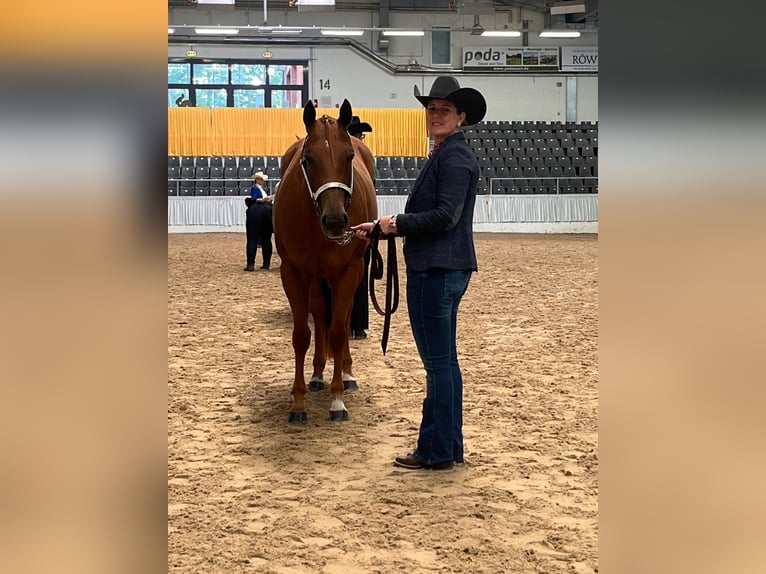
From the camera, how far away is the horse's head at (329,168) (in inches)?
160

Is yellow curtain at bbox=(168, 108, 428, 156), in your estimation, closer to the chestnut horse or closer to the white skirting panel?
the white skirting panel

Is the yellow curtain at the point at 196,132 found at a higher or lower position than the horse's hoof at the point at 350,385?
higher

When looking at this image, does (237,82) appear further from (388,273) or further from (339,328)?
(388,273)

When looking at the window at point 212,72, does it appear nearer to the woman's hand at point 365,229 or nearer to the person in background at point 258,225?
the person in background at point 258,225

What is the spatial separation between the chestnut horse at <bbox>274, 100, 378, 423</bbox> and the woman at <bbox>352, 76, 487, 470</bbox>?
49 centimetres

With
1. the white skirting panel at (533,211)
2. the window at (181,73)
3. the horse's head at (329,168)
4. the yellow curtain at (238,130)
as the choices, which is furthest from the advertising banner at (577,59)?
the horse's head at (329,168)

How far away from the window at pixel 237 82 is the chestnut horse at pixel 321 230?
22.6 m

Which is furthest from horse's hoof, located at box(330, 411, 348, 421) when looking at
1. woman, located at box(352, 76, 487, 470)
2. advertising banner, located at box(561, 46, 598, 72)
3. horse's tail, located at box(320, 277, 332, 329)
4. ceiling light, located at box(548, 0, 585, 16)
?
advertising banner, located at box(561, 46, 598, 72)

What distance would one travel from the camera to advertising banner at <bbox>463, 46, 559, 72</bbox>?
2730cm

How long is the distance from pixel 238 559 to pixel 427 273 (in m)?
1.50
